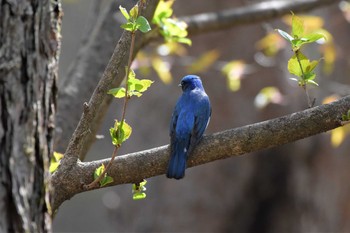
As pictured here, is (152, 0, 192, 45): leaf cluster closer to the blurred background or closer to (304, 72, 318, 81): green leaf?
(304, 72, 318, 81): green leaf

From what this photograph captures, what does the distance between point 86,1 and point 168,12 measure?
368 inches

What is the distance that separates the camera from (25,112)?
1.64m

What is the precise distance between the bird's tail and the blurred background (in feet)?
11.1

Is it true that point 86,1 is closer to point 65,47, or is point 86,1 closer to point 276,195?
point 65,47

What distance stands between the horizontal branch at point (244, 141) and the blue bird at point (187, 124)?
0.15 metres

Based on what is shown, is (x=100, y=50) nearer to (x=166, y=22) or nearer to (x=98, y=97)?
(x=166, y=22)

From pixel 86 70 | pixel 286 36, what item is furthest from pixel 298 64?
pixel 86 70

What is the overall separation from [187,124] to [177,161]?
2.29 feet

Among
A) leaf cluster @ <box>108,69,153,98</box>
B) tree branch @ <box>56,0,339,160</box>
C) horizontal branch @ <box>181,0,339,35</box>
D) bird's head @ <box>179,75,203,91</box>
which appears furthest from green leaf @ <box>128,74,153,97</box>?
horizontal branch @ <box>181,0,339,35</box>

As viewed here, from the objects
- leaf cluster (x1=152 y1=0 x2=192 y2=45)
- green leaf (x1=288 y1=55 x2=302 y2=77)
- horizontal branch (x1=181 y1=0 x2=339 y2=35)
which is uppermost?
green leaf (x1=288 y1=55 x2=302 y2=77)

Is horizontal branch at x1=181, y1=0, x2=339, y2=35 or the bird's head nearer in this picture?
the bird's head

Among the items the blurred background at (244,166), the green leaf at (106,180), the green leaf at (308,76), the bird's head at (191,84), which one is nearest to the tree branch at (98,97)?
the green leaf at (106,180)

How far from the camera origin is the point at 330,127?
2.29 m

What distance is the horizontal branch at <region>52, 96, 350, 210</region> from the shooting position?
229 centimetres
